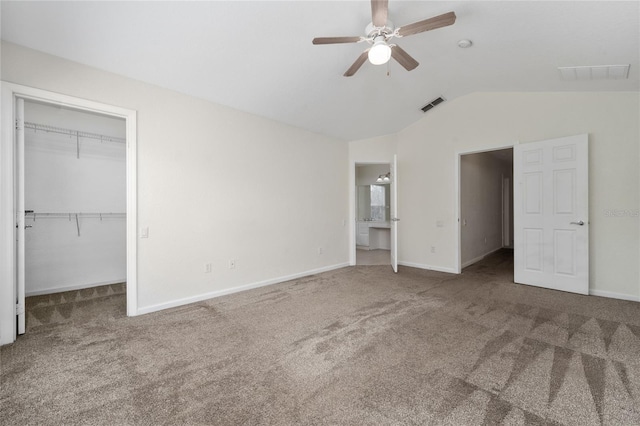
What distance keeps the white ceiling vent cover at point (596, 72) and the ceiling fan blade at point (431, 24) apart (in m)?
2.34

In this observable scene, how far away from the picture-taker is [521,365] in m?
2.08

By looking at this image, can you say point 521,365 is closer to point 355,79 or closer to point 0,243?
point 355,79

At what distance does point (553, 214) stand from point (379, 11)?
395cm

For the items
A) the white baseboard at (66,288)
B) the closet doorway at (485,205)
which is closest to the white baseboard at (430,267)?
the closet doorway at (485,205)

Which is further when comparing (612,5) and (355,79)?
(355,79)

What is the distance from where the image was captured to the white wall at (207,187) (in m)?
3.03

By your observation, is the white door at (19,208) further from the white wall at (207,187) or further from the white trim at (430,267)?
the white trim at (430,267)

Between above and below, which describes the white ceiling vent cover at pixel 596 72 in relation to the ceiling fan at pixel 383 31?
above

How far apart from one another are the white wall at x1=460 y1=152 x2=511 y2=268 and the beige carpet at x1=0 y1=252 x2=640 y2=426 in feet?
7.86

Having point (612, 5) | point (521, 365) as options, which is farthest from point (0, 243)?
point (612, 5)

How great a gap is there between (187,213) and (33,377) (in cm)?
199

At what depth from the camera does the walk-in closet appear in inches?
156

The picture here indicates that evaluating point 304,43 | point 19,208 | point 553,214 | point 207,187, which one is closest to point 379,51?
point 304,43

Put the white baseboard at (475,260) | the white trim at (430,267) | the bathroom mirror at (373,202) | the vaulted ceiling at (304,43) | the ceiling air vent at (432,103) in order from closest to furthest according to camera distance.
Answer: the vaulted ceiling at (304,43) → the ceiling air vent at (432,103) → the white trim at (430,267) → the white baseboard at (475,260) → the bathroom mirror at (373,202)
